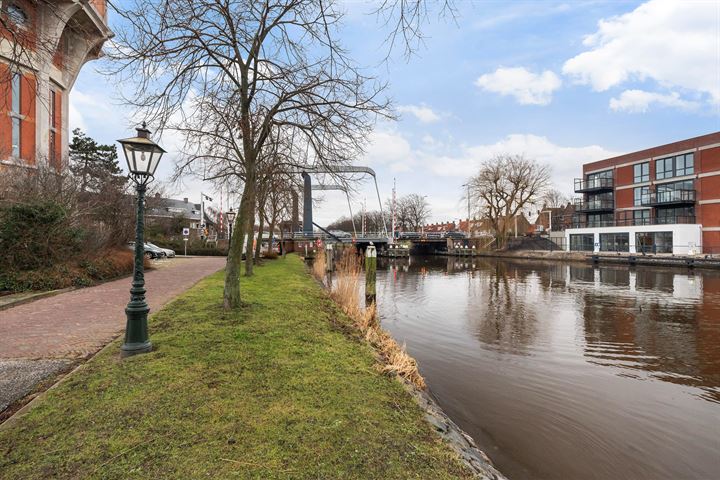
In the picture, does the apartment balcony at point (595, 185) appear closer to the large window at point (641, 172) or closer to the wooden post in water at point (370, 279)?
the large window at point (641, 172)

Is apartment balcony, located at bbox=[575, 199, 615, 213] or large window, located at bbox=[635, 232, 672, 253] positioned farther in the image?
Answer: apartment balcony, located at bbox=[575, 199, 615, 213]

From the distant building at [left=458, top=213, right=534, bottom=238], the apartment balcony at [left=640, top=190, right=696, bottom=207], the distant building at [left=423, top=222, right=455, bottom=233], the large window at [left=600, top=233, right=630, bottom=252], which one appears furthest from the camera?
the distant building at [left=423, top=222, right=455, bottom=233]

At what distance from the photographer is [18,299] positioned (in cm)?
966

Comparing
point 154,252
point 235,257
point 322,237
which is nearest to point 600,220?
point 322,237

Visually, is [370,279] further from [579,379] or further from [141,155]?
[141,155]

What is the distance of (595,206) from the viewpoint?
4691cm

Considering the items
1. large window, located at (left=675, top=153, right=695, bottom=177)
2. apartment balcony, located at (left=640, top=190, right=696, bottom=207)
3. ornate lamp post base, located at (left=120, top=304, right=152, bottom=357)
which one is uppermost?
large window, located at (left=675, top=153, right=695, bottom=177)

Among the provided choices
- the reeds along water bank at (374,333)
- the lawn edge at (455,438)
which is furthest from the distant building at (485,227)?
the lawn edge at (455,438)

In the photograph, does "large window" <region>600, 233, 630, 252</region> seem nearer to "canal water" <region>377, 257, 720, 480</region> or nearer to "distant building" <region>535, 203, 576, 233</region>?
"distant building" <region>535, 203, 576, 233</region>

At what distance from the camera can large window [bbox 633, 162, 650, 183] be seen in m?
41.8

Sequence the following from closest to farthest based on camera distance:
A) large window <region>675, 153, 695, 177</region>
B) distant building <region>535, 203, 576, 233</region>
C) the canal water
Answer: the canal water < large window <region>675, 153, 695, 177</region> < distant building <region>535, 203, 576, 233</region>

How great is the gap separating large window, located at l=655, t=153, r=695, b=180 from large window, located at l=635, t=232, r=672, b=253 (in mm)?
6403

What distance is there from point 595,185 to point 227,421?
5368cm

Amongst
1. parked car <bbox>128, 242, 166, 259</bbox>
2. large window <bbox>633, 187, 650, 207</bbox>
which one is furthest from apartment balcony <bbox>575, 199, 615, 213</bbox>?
parked car <bbox>128, 242, 166, 259</bbox>
